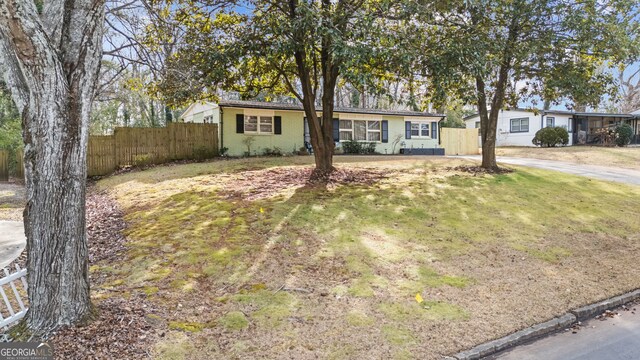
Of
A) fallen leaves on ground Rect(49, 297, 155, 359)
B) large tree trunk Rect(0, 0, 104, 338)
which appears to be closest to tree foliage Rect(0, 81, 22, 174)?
large tree trunk Rect(0, 0, 104, 338)

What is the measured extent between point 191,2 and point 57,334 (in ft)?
28.8

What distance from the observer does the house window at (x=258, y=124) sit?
19734 mm

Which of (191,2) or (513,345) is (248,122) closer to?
(191,2)

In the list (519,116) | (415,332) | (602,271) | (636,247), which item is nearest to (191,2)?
(415,332)

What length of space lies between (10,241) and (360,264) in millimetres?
5824

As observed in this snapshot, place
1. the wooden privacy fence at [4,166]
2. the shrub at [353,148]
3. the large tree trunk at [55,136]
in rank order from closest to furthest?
the large tree trunk at [55,136] → the wooden privacy fence at [4,166] → the shrub at [353,148]

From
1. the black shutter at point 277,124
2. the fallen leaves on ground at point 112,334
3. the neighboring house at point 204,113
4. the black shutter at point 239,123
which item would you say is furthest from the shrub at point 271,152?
the fallen leaves on ground at point 112,334

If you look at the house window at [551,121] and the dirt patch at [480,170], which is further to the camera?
the house window at [551,121]

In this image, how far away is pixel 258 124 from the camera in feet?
65.8

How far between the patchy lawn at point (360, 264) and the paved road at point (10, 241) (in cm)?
147

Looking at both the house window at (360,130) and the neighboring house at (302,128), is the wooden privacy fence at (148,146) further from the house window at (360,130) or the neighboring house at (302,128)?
the house window at (360,130)

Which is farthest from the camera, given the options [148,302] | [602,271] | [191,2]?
[191,2]

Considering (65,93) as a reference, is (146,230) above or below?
below

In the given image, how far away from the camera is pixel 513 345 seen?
3891mm
